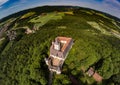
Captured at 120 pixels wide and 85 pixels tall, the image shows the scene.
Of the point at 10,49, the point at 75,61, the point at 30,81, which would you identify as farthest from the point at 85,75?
the point at 10,49

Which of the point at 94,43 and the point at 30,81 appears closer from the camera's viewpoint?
the point at 30,81

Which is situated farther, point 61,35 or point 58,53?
point 58,53

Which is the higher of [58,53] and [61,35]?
→ [61,35]

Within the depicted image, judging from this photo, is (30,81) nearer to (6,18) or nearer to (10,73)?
(10,73)
